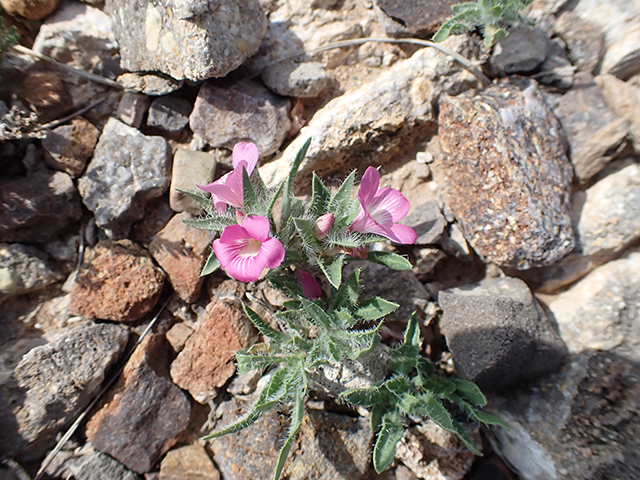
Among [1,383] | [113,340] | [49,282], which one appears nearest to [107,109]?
[49,282]

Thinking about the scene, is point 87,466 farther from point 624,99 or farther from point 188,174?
point 624,99

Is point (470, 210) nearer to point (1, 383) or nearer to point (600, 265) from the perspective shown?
point (600, 265)

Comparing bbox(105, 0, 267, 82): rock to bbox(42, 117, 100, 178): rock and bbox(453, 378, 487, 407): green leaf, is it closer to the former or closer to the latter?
bbox(42, 117, 100, 178): rock

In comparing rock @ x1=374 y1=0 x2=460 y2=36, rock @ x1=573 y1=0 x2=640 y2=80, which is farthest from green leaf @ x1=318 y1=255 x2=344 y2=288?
rock @ x1=573 y1=0 x2=640 y2=80

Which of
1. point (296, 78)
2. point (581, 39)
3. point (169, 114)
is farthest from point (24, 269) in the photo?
point (581, 39)

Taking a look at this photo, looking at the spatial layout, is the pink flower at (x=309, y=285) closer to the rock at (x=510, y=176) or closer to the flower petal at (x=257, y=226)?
the flower petal at (x=257, y=226)

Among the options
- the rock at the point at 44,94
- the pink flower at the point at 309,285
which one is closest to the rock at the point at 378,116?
the pink flower at the point at 309,285
